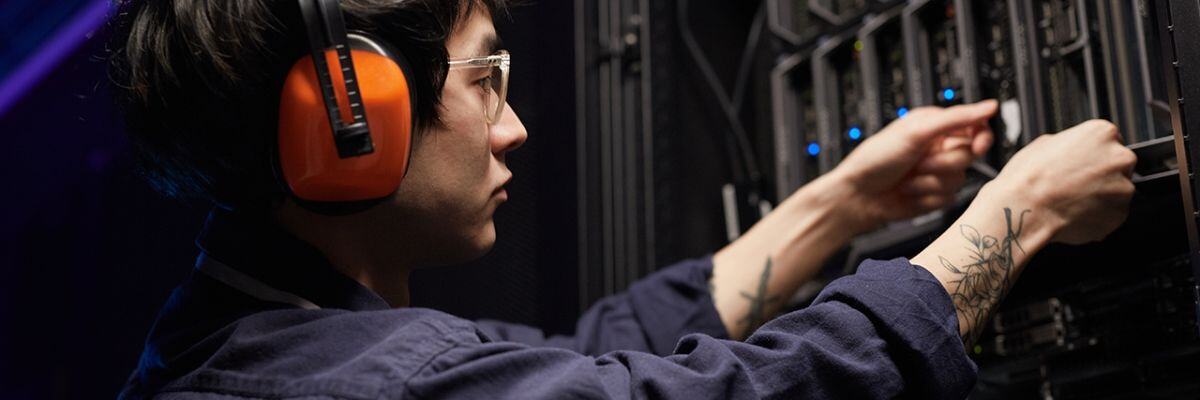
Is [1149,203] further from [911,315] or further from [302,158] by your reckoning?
[302,158]

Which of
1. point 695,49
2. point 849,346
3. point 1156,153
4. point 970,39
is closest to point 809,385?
point 849,346

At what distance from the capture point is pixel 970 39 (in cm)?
116

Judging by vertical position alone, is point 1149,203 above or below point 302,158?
below

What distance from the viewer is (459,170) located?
3.28ft

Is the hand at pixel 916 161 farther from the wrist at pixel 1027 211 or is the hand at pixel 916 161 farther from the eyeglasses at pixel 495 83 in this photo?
the eyeglasses at pixel 495 83

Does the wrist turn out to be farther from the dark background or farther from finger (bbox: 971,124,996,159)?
the dark background

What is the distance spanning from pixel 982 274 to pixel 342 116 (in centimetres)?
48

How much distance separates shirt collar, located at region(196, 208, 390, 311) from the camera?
96 centimetres

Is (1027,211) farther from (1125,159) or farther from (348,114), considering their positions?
(348,114)

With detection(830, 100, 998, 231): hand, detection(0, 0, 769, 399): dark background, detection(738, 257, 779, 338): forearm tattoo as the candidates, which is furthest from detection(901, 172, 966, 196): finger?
detection(0, 0, 769, 399): dark background

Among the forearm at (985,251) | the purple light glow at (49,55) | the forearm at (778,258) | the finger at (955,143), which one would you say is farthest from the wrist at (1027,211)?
the purple light glow at (49,55)

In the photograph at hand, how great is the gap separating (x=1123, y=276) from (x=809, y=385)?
13.5 inches

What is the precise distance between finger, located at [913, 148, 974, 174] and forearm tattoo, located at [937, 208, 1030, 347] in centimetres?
24

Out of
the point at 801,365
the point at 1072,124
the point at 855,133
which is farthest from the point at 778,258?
the point at 801,365
